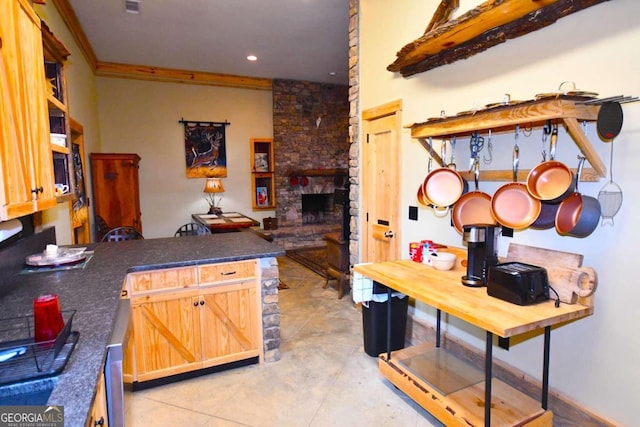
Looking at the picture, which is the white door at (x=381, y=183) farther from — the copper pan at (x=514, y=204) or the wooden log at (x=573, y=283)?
the wooden log at (x=573, y=283)

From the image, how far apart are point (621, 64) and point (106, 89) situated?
669cm

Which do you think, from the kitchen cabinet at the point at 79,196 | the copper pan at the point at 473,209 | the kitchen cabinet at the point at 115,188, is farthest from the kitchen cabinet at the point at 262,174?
the copper pan at the point at 473,209

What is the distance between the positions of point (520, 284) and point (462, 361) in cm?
102

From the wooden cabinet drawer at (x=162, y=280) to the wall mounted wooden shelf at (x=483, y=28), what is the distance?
223 centimetres

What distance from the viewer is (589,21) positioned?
1.82 metres

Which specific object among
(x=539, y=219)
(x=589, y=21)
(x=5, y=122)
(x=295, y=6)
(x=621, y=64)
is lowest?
(x=539, y=219)

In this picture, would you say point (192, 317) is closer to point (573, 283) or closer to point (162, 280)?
point (162, 280)

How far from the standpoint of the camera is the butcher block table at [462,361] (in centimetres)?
168

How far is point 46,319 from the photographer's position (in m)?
1.27

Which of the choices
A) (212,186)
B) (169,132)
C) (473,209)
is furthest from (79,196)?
(473,209)

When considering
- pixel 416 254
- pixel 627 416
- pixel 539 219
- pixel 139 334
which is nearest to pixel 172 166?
pixel 139 334

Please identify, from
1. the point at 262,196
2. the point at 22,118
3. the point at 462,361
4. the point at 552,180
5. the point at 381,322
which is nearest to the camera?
the point at 22,118

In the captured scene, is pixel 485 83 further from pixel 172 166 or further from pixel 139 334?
pixel 172 166

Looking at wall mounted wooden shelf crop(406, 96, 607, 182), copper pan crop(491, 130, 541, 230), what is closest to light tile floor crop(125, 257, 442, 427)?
copper pan crop(491, 130, 541, 230)
